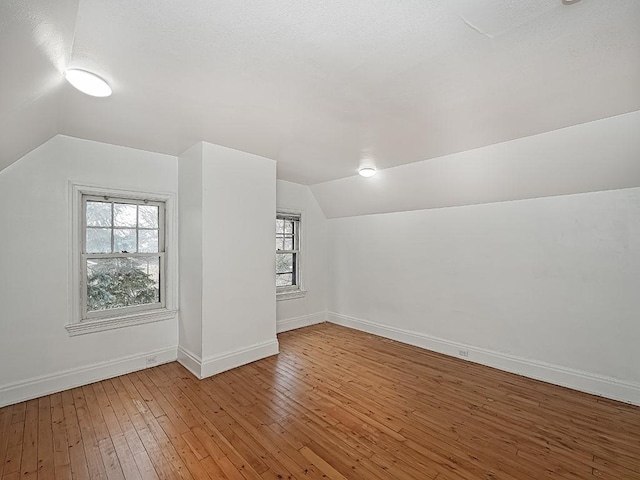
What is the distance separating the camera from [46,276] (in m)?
2.82

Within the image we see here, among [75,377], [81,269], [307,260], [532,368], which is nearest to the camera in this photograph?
[75,377]

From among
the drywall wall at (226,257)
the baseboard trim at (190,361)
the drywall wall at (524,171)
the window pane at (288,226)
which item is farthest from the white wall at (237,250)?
the drywall wall at (524,171)

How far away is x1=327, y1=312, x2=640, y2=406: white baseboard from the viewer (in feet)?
8.89

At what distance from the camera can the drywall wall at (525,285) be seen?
2754 mm

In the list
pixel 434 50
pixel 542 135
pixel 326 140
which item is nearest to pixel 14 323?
pixel 326 140

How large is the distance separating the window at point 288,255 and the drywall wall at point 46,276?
2253mm

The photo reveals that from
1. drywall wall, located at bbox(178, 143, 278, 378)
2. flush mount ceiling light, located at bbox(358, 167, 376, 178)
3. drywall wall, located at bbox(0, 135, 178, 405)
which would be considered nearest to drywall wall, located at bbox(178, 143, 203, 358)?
drywall wall, located at bbox(178, 143, 278, 378)

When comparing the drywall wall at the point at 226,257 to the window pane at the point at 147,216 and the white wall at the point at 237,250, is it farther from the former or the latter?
the window pane at the point at 147,216

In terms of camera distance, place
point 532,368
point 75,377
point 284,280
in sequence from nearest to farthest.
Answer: point 75,377
point 532,368
point 284,280

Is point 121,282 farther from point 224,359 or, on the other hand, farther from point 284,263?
point 284,263

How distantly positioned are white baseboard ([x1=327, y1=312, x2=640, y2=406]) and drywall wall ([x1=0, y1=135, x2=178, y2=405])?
3.58m

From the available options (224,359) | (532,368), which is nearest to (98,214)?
(224,359)

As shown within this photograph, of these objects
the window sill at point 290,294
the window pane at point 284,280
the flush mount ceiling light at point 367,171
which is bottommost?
the window sill at point 290,294

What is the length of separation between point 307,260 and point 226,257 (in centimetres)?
204
